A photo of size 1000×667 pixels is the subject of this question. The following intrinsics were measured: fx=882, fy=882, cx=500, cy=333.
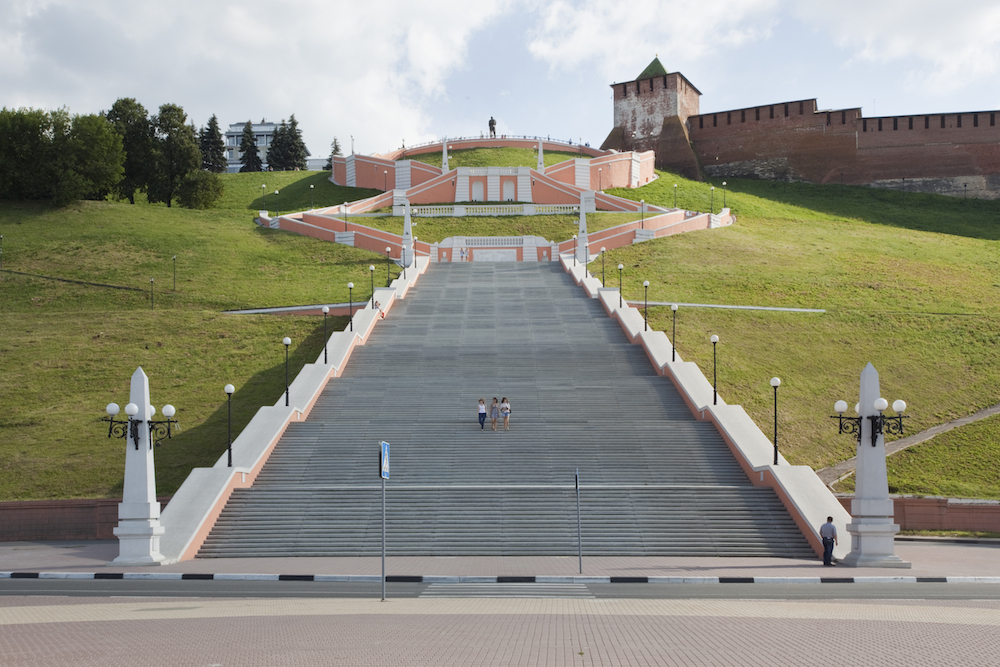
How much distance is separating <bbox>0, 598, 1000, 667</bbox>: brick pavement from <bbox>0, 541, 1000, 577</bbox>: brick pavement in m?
2.81

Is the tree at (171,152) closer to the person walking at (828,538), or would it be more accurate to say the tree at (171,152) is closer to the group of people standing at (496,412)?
the group of people standing at (496,412)

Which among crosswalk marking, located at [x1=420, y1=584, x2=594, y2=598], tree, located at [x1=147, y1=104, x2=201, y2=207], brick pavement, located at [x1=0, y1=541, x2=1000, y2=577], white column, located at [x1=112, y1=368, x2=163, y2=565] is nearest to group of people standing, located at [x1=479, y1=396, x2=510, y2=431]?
brick pavement, located at [x1=0, y1=541, x2=1000, y2=577]

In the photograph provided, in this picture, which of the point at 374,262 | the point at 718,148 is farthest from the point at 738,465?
the point at 718,148

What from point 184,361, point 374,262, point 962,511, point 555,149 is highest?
point 555,149

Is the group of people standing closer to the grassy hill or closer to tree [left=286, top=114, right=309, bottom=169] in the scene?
the grassy hill

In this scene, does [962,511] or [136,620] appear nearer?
[136,620]

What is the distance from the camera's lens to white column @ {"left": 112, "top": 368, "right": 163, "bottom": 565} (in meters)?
16.3

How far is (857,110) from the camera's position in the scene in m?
77.1

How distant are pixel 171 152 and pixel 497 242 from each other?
3154 cm

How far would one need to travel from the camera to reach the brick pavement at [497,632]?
8344 mm

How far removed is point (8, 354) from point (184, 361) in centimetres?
653

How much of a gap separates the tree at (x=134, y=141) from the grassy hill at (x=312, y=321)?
10445mm

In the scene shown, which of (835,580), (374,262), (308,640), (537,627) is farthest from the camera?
(374,262)

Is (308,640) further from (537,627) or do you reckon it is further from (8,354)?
(8,354)
